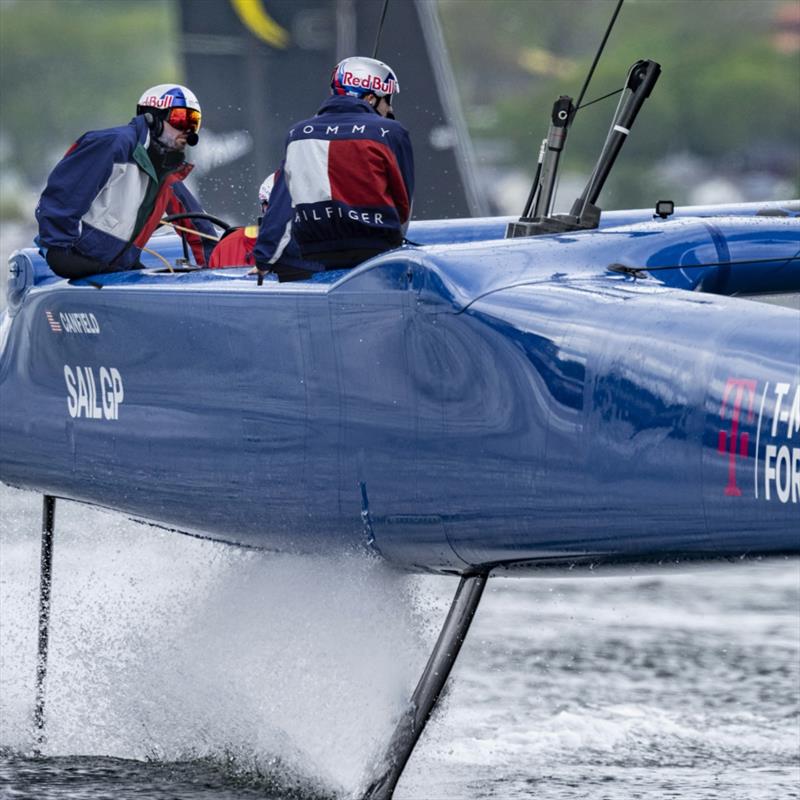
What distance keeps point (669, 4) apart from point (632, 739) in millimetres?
13136

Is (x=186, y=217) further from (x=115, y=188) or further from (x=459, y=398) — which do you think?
(x=459, y=398)

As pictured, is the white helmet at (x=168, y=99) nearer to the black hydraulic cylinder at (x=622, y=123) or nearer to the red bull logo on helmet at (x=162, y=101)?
the red bull logo on helmet at (x=162, y=101)

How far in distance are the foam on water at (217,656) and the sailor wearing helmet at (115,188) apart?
62cm

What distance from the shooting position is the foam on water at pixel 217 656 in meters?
3.42

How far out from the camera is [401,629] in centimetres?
343

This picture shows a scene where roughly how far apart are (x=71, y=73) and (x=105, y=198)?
19.6 m

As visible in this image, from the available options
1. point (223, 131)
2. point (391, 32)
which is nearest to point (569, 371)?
point (391, 32)

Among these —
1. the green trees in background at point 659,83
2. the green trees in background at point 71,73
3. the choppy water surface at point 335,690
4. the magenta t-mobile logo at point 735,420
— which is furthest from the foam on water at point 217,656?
the green trees in background at point 71,73

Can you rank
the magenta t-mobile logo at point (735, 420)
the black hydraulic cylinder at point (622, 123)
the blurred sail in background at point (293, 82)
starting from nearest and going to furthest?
the magenta t-mobile logo at point (735, 420)
the black hydraulic cylinder at point (622, 123)
the blurred sail in background at point (293, 82)

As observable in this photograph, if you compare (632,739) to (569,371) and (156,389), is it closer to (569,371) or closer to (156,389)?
(156,389)

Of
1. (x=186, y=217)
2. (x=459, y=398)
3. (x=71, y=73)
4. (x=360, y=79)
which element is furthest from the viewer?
(x=71, y=73)

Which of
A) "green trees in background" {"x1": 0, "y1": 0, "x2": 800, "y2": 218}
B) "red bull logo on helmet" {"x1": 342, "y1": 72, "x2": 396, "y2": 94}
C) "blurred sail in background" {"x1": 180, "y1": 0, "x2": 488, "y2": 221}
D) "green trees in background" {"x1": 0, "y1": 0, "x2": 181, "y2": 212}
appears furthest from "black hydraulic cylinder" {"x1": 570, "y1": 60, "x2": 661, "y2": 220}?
"green trees in background" {"x1": 0, "y1": 0, "x2": 181, "y2": 212}

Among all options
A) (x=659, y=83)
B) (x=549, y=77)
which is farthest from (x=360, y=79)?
(x=659, y=83)

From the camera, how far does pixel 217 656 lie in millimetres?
3939
